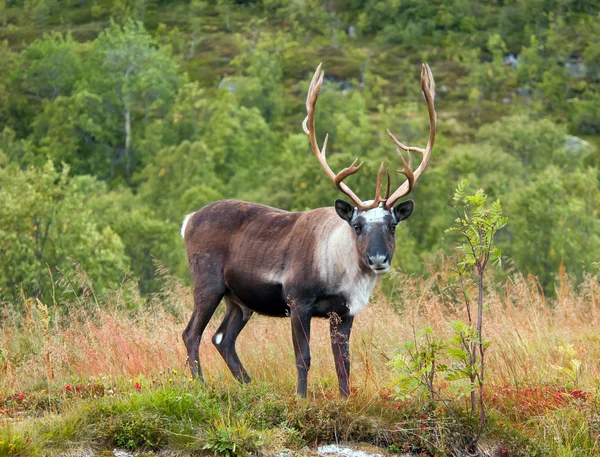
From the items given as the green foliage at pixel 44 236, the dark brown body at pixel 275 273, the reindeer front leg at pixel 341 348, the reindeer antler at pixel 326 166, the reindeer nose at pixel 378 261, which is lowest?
the green foliage at pixel 44 236

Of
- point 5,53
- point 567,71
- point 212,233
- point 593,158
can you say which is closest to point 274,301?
point 212,233

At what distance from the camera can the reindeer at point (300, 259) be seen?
26.8ft

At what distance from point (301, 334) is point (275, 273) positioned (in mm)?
735

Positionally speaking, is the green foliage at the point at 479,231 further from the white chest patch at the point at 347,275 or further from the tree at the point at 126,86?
the tree at the point at 126,86

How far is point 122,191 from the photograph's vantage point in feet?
255

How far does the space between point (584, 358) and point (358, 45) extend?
5341 inches

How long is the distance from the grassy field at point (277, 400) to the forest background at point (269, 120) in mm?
5730

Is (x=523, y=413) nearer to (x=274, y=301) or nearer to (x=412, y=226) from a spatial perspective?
(x=274, y=301)

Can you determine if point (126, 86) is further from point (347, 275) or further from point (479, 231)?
point (479, 231)

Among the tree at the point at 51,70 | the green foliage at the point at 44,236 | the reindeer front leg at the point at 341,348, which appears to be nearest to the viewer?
the reindeer front leg at the point at 341,348

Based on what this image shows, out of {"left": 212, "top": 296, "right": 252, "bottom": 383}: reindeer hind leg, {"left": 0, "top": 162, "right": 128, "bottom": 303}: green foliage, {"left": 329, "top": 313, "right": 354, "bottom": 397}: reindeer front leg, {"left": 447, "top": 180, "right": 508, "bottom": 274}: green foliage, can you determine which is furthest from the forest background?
{"left": 447, "top": 180, "right": 508, "bottom": 274}: green foliage

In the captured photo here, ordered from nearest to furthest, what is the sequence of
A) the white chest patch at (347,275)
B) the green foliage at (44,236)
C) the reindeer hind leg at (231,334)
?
the white chest patch at (347,275) → the reindeer hind leg at (231,334) → the green foliage at (44,236)

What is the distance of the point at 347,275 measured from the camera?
27.3 ft

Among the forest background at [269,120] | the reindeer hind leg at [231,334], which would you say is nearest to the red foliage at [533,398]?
the reindeer hind leg at [231,334]
